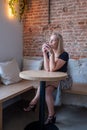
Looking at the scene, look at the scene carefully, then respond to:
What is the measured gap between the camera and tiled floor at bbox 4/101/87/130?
3.19 metres

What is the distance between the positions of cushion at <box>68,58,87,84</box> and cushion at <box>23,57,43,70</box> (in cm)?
66

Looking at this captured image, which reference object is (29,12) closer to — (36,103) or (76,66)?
(76,66)

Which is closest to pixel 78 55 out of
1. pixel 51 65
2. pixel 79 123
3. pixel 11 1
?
pixel 51 65

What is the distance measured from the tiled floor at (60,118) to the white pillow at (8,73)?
572mm

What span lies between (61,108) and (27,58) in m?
1.38

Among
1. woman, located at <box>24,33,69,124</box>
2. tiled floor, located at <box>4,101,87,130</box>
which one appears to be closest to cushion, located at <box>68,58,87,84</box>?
tiled floor, located at <box>4,101,87,130</box>

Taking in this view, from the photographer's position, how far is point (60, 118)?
11.5 feet

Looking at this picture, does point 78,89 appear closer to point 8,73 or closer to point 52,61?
point 52,61

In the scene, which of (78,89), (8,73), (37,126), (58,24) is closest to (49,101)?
(37,126)

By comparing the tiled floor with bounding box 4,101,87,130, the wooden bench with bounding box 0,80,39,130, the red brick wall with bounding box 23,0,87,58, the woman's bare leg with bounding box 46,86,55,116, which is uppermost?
the red brick wall with bounding box 23,0,87,58

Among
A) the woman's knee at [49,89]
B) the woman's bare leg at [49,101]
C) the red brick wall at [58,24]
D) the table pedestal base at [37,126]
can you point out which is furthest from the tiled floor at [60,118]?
the red brick wall at [58,24]

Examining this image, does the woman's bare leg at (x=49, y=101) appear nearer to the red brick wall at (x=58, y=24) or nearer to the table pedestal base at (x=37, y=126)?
the table pedestal base at (x=37, y=126)

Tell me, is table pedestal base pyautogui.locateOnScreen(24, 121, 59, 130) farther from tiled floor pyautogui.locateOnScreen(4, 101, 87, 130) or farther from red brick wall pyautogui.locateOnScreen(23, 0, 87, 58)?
red brick wall pyautogui.locateOnScreen(23, 0, 87, 58)

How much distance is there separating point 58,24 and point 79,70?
1086 mm
